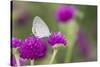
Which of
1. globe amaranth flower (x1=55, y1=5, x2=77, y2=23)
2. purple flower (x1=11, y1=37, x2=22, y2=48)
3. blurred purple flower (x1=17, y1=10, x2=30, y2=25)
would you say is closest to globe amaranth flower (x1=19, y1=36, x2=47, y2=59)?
purple flower (x1=11, y1=37, x2=22, y2=48)

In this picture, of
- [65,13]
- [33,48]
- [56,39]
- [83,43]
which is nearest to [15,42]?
[33,48]

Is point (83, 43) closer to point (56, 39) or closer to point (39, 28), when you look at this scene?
point (56, 39)

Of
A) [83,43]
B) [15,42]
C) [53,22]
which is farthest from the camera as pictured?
[83,43]

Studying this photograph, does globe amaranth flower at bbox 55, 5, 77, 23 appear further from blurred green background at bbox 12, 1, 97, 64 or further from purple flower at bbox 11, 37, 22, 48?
purple flower at bbox 11, 37, 22, 48

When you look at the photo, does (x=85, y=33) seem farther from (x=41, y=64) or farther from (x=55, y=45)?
(x=41, y=64)

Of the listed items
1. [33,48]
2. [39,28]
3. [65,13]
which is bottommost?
[33,48]

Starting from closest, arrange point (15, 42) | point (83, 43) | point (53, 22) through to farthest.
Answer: point (15, 42), point (53, 22), point (83, 43)

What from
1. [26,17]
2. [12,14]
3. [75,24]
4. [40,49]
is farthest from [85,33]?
[12,14]
